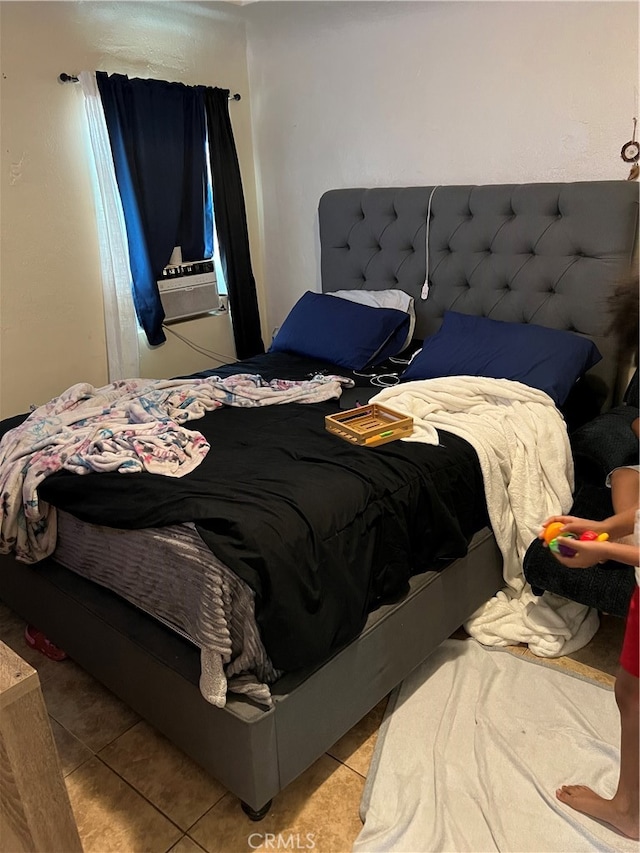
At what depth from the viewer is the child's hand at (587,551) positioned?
1.14 m

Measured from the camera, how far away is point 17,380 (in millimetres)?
3062

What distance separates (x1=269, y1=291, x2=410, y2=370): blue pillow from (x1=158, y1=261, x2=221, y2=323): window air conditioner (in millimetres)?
730

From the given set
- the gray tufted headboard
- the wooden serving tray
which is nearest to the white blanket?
the wooden serving tray

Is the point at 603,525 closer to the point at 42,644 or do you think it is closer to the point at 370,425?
the point at 370,425

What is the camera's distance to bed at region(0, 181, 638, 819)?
153 centimetres

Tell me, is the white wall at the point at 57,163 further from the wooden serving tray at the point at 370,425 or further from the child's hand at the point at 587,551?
the child's hand at the point at 587,551

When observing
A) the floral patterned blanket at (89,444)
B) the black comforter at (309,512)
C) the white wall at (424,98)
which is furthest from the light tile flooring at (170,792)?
the white wall at (424,98)

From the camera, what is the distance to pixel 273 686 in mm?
1520

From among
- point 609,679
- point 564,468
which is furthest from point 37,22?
point 609,679

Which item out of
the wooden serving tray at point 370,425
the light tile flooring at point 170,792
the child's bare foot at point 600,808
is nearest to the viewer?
the child's bare foot at point 600,808

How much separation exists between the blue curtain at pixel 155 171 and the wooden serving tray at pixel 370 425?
1.64 m

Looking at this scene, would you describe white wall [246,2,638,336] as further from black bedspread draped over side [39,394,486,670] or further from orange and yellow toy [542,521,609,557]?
orange and yellow toy [542,521,609,557]

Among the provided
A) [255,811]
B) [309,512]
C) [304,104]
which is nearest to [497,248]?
[304,104]

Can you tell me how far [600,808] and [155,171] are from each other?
318 centimetres
